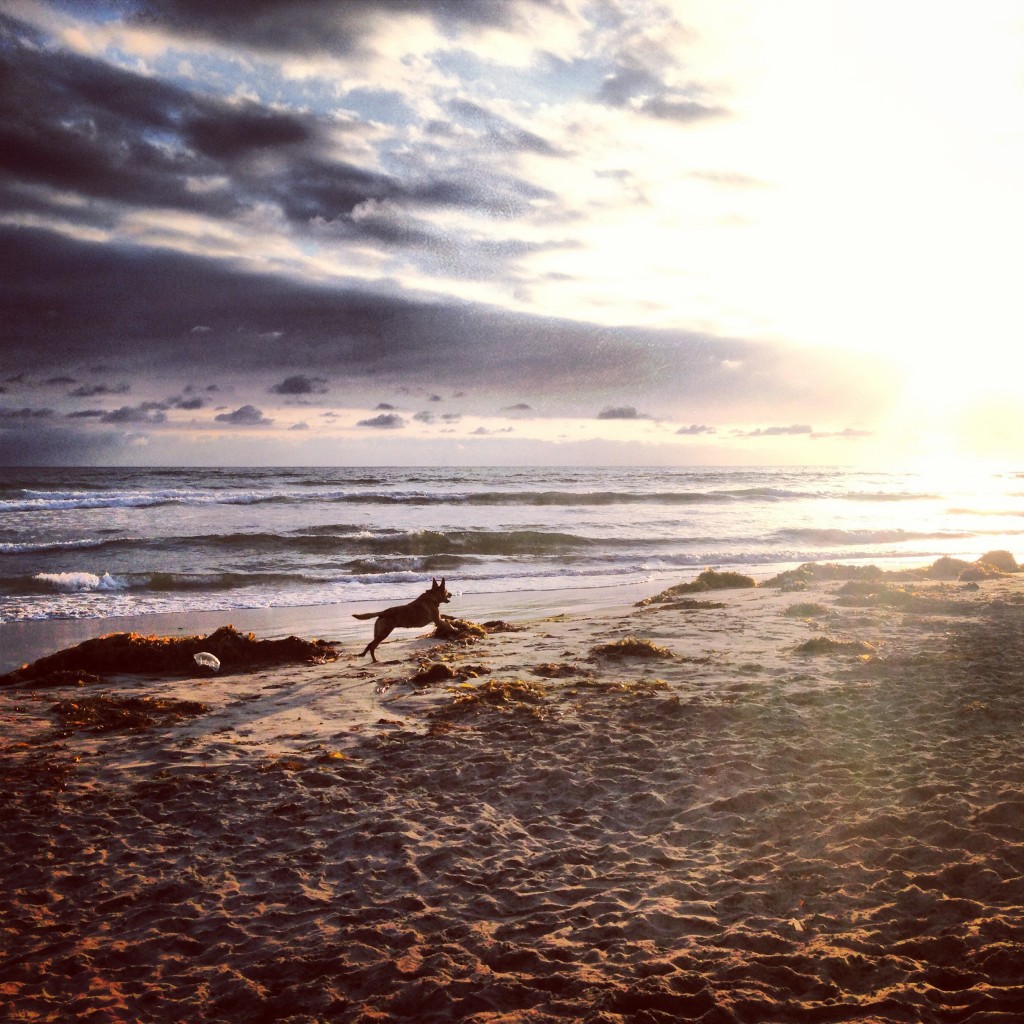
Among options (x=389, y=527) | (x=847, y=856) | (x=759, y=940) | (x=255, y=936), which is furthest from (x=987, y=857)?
(x=389, y=527)

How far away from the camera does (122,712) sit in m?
7.05

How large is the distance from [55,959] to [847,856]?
4136mm

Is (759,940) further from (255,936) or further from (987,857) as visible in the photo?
(255,936)

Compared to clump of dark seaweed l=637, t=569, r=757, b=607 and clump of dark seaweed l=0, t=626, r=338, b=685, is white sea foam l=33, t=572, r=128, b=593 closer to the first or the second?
clump of dark seaweed l=0, t=626, r=338, b=685

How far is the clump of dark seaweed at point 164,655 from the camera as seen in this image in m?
8.99

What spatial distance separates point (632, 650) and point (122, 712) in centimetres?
570

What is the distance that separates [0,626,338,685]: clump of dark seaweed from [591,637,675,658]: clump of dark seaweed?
3.66 meters

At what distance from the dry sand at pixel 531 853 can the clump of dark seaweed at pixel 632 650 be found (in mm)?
1115

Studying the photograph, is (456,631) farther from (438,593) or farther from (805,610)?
(805,610)

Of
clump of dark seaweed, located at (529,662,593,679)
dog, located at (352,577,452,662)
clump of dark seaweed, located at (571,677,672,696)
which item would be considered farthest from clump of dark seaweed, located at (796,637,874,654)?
dog, located at (352,577,452,662)

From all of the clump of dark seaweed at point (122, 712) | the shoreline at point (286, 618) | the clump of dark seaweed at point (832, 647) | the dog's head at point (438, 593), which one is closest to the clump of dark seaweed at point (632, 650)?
the clump of dark seaweed at point (832, 647)

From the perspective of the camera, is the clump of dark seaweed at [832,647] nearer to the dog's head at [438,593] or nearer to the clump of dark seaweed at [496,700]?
the clump of dark seaweed at [496,700]

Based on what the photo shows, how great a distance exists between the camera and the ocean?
18078mm

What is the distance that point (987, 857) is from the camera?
159 inches
